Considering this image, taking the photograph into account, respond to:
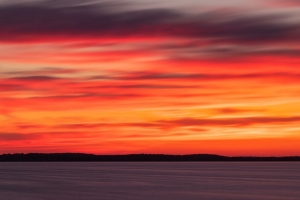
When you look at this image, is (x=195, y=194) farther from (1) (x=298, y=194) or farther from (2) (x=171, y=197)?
(1) (x=298, y=194)

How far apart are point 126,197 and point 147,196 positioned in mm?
2753

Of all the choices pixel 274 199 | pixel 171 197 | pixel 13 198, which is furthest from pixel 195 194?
pixel 13 198

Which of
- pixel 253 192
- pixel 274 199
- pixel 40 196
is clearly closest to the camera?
pixel 274 199

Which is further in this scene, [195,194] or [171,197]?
[195,194]

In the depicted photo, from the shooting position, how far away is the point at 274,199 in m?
68.3

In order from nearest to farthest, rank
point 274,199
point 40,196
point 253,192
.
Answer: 1. point 274,199
2. point 40,196
3. point 253,192

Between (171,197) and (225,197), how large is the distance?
653cm

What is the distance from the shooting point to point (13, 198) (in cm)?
6938

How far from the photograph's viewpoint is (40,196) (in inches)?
→ 2864

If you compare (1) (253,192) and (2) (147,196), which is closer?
(2) (147,196)

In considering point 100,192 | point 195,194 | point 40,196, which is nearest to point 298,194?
point 195,194

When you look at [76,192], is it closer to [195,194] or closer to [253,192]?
[195,194]

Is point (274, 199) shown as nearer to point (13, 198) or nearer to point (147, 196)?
point (147, 196)

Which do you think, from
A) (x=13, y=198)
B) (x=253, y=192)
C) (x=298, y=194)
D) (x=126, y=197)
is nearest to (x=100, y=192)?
(x=126, y=197)
